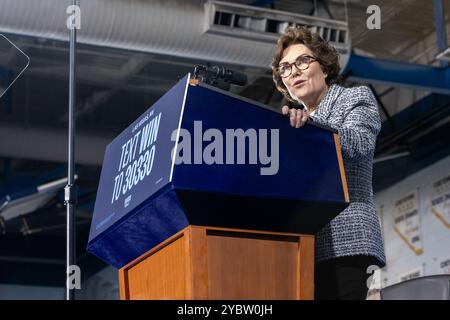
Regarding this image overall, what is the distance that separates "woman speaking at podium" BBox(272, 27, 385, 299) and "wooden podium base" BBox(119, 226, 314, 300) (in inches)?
5.2

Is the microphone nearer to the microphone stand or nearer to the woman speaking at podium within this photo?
the woman speaking at podium

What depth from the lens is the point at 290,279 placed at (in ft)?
5.39

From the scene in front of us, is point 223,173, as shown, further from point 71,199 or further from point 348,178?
point 71,199

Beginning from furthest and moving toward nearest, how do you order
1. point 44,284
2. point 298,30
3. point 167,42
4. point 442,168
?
point 44,284 → point 442,168 → point 167,42 → point 298,30

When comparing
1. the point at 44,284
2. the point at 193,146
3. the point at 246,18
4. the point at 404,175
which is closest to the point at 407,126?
the point at 404,175

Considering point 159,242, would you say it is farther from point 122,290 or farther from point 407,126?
point 407,126

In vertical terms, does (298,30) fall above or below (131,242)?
above

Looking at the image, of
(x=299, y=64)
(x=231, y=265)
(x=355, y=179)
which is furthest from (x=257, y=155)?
(x=299, y=64)

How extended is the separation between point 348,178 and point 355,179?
0.01 metres

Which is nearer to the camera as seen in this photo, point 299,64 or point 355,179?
point 355,179

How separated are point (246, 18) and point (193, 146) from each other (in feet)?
13.2

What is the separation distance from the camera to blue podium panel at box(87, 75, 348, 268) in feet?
5.15

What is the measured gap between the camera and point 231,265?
1.59 metres

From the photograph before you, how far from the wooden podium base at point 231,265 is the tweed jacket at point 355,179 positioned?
5.0 inches
